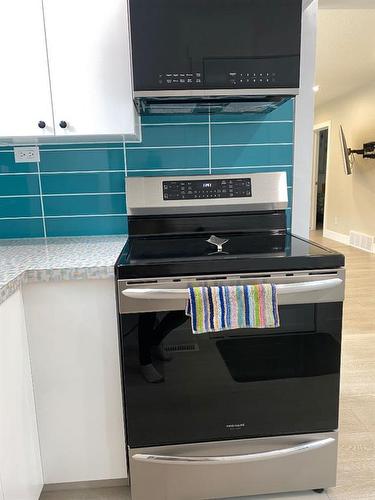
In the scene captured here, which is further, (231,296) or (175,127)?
(175,127)

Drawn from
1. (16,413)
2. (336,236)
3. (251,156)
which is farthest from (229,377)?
(336,236)

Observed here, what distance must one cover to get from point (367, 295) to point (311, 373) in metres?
2.55

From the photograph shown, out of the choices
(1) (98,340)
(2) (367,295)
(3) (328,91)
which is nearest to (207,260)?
(1) (98,340)

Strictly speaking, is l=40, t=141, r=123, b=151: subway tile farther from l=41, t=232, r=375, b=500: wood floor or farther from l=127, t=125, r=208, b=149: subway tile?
l=41, t=232, r=375, b=500: wood floor

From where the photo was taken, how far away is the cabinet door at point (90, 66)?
1.39 metres

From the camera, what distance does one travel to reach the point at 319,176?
7.53m

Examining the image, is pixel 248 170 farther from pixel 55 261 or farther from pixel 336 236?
pixel 336 236

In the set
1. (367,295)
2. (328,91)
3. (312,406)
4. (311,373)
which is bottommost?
(367,295)

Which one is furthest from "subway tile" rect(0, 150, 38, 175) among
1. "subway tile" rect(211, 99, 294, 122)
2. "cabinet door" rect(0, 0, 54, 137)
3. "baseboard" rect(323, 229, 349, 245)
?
"baseboard" rect(323, 229, 349, 245)

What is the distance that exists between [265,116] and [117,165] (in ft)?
2.44

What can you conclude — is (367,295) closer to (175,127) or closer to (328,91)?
(175,127)

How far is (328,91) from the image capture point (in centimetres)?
584

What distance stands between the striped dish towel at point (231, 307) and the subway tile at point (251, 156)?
0.82 m

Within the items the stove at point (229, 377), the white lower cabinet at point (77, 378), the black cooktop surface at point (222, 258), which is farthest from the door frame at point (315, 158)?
the white lower cabinet at point (77, 378)
